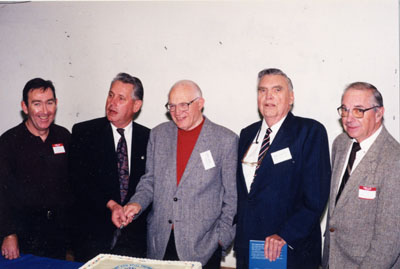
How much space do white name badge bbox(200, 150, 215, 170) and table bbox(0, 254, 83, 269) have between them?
1019mm

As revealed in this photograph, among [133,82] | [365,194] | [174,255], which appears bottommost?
[174,255]

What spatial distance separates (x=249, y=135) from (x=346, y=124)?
2.24 ft

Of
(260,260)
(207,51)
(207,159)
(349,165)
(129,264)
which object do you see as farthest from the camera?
(207,51)

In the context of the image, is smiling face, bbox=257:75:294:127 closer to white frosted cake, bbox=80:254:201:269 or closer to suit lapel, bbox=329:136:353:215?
suit lapel, bbox=329:136:353:215

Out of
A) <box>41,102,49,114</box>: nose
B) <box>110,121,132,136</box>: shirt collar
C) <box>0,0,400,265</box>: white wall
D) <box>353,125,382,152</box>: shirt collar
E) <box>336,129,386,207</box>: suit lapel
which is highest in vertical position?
<box>0,0,400,265</box>: white wall

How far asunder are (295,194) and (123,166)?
4.44 ft

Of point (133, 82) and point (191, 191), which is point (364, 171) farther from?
point (133, 82)

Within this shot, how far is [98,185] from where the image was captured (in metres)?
2.80

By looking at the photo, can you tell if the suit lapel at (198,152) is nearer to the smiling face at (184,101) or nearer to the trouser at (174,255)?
the smiling face at (184,101)

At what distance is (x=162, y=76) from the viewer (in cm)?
393

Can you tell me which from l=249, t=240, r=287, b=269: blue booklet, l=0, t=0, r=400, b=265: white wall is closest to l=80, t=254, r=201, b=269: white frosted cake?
l=249, t=240, r=287, b=269: blue booklet

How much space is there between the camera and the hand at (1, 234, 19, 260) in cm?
224

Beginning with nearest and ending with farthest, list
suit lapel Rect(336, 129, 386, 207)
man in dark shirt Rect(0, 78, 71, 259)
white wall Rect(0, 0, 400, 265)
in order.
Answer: suit lapel Rect(336, 129, 386, 207) → man in dark shirt Rect(0, 78, 71, 259) → white wall Rect(0, 0, 400, 265)

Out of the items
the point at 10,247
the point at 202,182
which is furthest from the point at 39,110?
the point at 202,182
